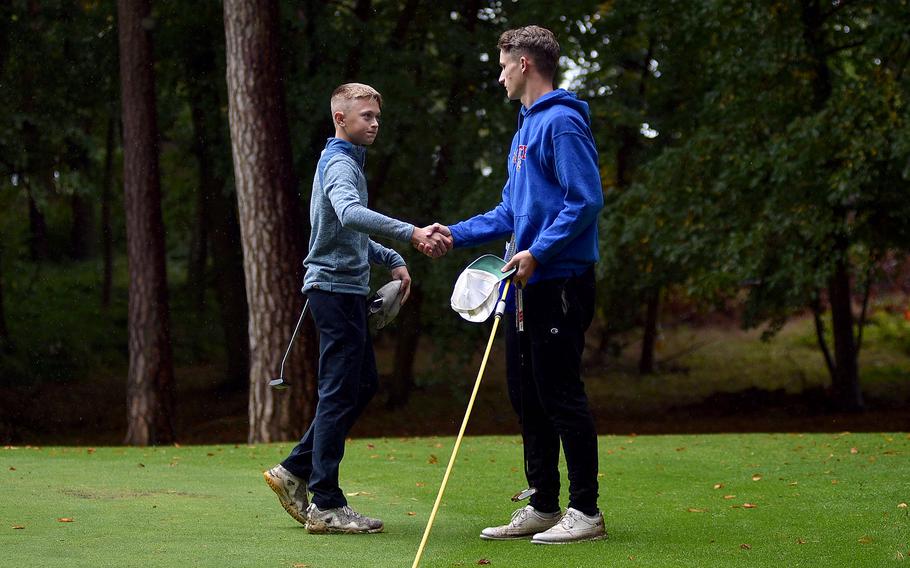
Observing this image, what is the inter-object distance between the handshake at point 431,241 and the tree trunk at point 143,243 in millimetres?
9379

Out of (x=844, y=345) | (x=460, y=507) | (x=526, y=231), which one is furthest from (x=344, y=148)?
(x=844, y=345)

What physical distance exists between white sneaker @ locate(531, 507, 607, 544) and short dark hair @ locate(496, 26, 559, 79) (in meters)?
2.05

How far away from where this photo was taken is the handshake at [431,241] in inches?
200

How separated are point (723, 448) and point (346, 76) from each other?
361 inches

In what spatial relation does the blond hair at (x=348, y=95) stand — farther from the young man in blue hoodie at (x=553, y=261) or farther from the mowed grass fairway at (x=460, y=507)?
the mowed grass fairway at (x=460, y=507)

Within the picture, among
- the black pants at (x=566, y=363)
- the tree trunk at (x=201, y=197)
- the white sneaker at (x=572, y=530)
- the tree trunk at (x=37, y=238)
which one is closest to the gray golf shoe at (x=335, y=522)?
the white sneaker at (x=572, y=530)

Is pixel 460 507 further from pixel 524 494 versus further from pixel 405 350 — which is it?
pixel 405 350

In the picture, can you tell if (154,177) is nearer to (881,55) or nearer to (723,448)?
(723,448)

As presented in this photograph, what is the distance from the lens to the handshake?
5.08m

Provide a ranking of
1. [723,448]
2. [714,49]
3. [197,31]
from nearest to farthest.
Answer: [723,448] < [714,49] < [197,31]

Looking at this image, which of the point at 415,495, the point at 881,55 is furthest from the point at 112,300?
the point at 415,495

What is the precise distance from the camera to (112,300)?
89.1 ft

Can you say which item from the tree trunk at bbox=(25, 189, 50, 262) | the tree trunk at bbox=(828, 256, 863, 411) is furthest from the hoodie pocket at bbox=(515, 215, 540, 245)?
the tree trunk at bbox=(25, 189, 50, 262)

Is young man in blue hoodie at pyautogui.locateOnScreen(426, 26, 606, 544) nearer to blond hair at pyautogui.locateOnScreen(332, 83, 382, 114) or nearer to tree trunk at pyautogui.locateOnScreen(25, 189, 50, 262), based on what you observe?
blond hair at pyautogui.locateOnScreen(332, 83, 382, 114)
